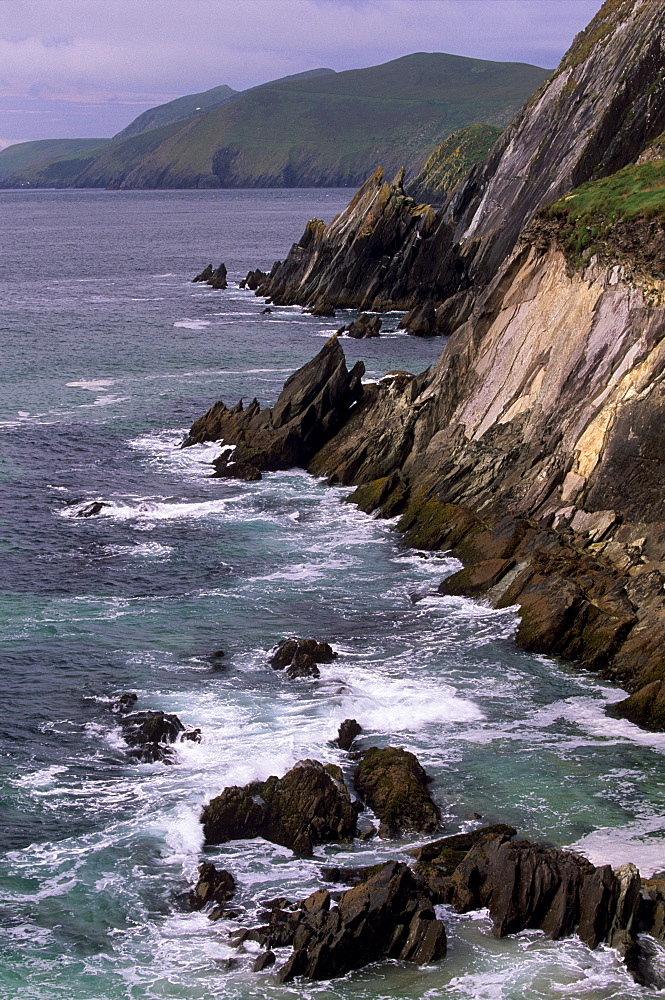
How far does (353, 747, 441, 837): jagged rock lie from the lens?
1030 inches

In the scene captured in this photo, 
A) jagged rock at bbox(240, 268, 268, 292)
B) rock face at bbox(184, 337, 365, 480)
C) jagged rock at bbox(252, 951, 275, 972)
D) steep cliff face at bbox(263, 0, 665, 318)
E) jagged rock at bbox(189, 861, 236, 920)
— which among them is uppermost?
steep cliff face at bbox(263, 0, 665, 318)

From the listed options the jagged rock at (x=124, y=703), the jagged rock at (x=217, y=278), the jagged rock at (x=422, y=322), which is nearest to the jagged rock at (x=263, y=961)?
the jagged rock at (x=124, y=703)

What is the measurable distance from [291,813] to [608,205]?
32.0 metres

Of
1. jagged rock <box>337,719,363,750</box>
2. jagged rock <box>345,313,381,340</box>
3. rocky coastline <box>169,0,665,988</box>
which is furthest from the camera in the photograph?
jagged rock <box>345,313,381,340</box>

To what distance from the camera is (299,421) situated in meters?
55.5

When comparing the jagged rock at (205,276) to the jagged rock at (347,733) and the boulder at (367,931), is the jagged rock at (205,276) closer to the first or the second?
the jagged rock at (347,733)

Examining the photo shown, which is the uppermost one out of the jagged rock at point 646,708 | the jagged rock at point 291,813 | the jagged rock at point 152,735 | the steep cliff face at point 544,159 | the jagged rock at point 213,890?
the steep cliff face at point 544,159

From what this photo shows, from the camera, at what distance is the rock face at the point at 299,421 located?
55.2m

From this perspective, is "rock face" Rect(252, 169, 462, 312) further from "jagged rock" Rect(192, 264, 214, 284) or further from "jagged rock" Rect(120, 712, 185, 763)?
"jagged rock" Rect(120, 712, 185, 763)

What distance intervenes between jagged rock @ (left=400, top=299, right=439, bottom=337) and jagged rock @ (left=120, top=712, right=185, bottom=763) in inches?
2633

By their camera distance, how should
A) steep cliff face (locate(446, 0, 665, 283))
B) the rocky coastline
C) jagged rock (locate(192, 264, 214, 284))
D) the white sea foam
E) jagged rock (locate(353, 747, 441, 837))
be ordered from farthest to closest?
jagged rock (locate(192, 264, 214, 284)) → the white sea foam → steep cliff face (locate(446, 0, 665, 283)) → jagged rock (locate(353, 747, 441, 837)) → the rocky coastline

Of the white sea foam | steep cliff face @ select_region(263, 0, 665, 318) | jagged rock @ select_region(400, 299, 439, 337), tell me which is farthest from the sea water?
steep cliff face @ select_region(263, 0, 665, 318)

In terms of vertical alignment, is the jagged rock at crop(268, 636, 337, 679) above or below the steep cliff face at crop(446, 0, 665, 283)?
below

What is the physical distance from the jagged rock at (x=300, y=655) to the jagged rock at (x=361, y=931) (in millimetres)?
11654
